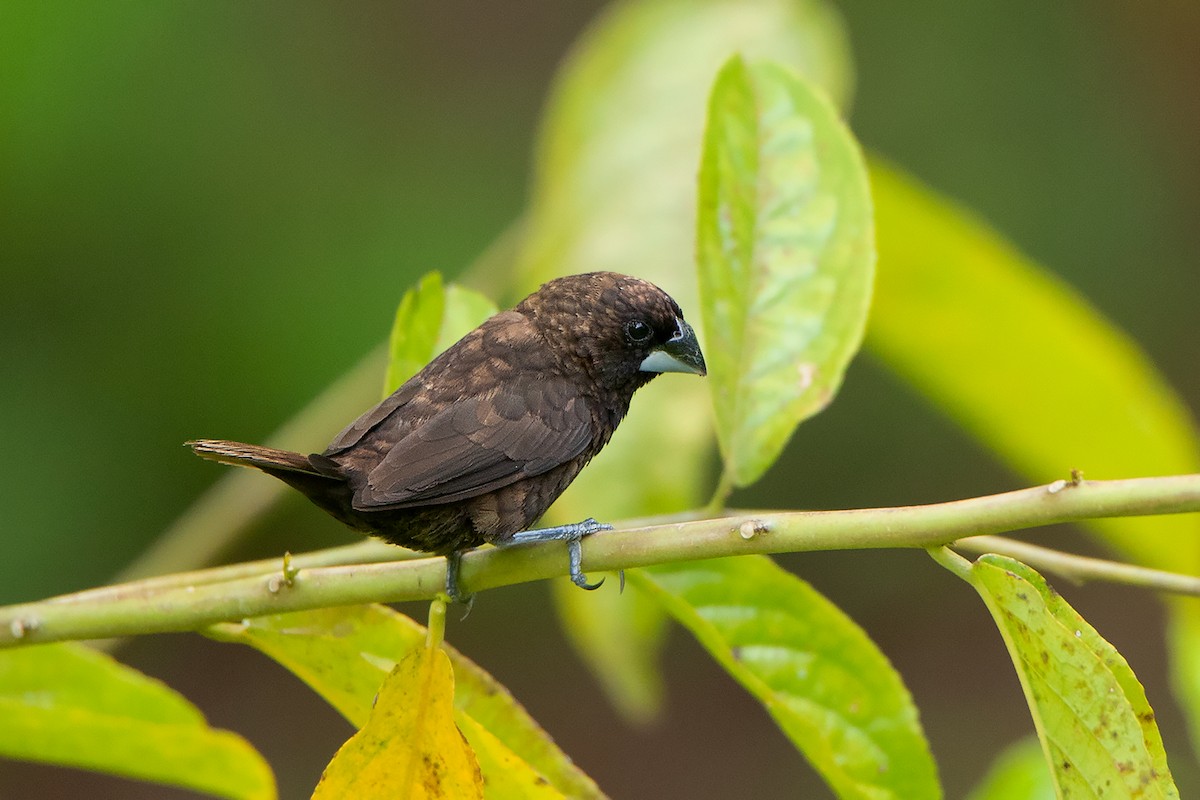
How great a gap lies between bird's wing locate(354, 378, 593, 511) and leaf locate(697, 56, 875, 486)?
1.60 feet

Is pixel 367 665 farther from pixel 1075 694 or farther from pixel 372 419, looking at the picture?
pixel 1075 694

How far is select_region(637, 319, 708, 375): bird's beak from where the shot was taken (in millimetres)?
2715

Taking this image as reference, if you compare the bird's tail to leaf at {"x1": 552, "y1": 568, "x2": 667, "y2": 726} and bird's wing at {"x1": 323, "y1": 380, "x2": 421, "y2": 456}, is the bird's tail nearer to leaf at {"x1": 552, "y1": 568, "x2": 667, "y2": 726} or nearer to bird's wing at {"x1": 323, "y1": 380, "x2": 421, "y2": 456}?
bird's wing at {"x1": 323, "y1": 380, "x2": 421, "y2": 456}

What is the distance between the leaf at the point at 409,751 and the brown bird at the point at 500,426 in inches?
8.4

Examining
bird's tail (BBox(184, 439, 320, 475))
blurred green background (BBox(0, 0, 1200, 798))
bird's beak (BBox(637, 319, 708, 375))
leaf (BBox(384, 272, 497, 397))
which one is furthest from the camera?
blurred green background (BBox(0, 0, 1200, 798))

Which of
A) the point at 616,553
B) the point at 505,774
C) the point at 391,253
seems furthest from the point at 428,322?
the point at 391,253

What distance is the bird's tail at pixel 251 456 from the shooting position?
2.02 metres

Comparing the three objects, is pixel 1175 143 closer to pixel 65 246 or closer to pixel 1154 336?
pixel 1154 336

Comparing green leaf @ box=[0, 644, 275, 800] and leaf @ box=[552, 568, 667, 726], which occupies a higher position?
leaf @ box=[552, 568, 667, 726]

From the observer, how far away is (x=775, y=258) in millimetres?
2305

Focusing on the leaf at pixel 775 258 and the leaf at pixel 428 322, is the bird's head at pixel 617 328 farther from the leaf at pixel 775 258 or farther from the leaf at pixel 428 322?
the leaf at pixel 775 258

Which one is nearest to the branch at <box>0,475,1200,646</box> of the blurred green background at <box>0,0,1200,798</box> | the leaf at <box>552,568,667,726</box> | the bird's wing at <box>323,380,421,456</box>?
the bird's wing at <box>323,380,421,456</box>

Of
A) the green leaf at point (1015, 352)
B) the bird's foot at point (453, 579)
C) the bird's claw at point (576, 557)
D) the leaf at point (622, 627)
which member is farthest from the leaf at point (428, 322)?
the green leaf at point (1015, 352)

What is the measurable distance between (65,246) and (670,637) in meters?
4.48
